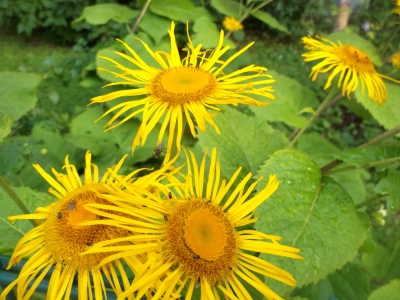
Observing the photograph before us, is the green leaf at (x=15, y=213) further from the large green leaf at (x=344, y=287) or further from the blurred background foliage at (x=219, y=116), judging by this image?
the large green leaf at (x=344, y=287)

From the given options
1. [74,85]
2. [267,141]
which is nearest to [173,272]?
[267,141]

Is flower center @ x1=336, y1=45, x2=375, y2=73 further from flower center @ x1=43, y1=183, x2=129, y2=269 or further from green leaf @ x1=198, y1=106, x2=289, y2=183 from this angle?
flower center @ x1=43, y1=183, x2=129, y2=269

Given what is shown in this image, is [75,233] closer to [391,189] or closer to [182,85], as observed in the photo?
[182,85]

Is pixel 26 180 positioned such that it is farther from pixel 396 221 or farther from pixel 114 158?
pixel 396 221

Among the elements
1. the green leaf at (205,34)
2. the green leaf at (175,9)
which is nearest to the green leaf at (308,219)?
the green leaf at (205,34)

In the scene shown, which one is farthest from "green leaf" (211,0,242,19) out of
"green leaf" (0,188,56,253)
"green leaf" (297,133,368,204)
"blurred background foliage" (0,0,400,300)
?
"green leaf" (0,188,56,253)
